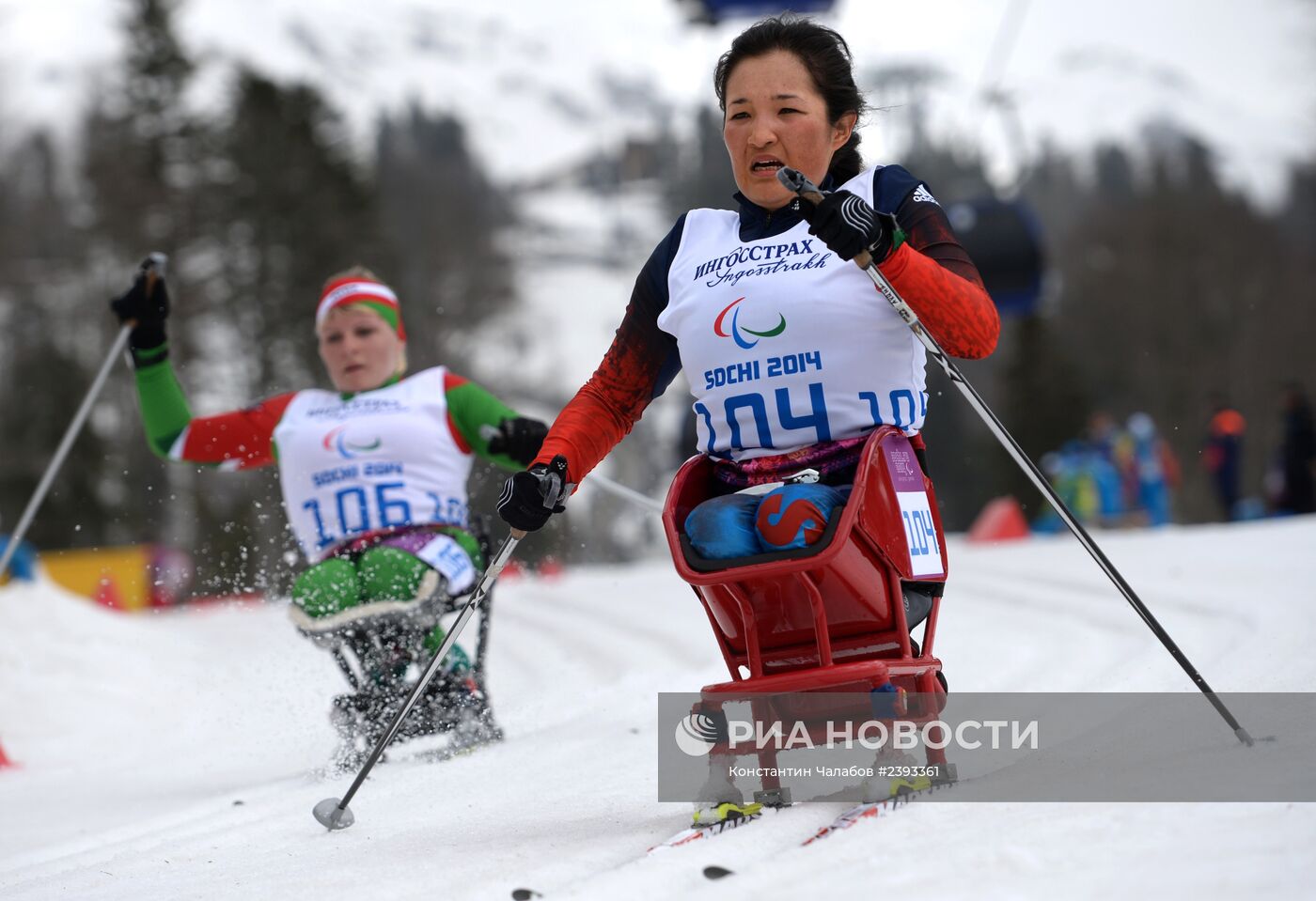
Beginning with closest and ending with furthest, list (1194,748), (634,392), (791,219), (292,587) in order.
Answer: (1194,748) → (791,219) → (634,392) → (292,587)

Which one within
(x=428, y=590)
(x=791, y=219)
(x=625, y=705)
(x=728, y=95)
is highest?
(x=728, y=95)

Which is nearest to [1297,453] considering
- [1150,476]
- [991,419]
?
[1150,476]

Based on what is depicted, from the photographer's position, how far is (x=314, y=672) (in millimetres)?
8930

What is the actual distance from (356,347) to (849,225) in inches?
132

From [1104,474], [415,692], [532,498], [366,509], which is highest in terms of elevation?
[1104,474]

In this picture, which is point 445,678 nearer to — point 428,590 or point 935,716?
point 428,590

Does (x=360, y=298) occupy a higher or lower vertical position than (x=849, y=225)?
higher

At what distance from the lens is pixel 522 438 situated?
5.58m

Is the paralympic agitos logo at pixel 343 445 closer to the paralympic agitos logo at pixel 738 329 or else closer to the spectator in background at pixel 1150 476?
the paralympic agitos logo at pixel 738 329

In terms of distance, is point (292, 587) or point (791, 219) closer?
point (791, 219)

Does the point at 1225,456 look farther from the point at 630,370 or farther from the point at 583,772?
the point at 630,370

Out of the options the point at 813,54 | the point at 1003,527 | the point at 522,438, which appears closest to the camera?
the point at 813,54

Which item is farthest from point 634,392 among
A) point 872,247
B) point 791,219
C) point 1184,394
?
point 1184,394

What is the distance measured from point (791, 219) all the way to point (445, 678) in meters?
2.74
